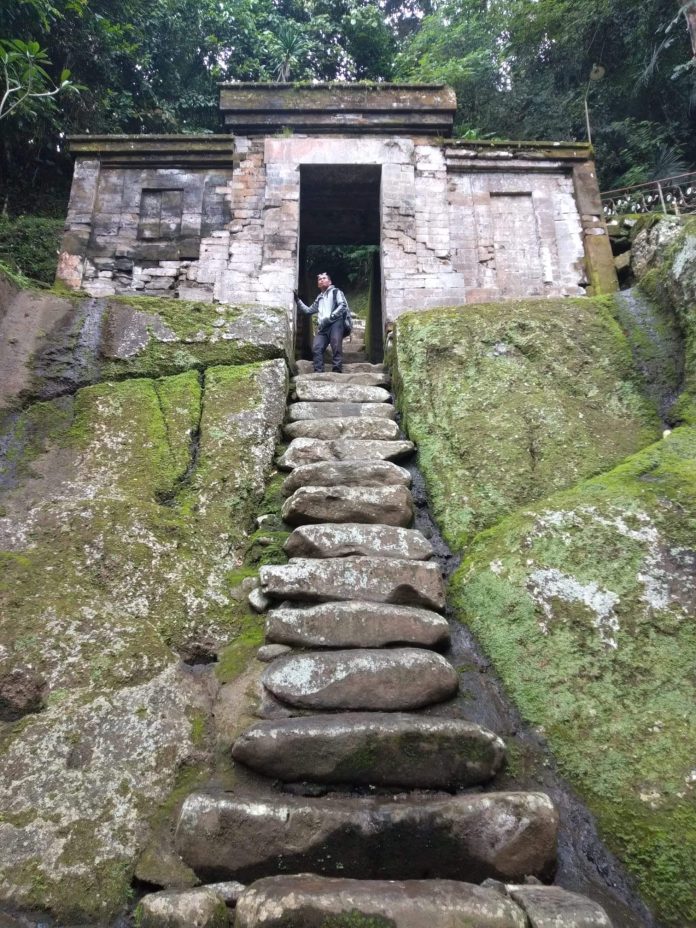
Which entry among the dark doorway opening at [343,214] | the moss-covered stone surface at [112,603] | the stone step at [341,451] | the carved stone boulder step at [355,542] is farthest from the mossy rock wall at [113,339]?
the dark doorway opening at [343,214]

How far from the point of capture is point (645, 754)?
217 cm

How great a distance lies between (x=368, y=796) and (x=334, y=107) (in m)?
9.46

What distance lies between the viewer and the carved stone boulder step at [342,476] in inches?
144

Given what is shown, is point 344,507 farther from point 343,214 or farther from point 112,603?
point 343,214

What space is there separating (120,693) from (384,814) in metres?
1.17

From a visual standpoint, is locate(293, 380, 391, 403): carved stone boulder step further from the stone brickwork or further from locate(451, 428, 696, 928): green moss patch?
the stone brickwork

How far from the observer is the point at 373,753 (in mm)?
2125

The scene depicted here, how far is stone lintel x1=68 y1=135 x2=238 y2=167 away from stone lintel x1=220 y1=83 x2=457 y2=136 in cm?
43

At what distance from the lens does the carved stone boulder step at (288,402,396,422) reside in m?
4.63

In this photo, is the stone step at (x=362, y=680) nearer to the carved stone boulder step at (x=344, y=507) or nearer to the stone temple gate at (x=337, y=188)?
the carved stone boulder step at (x=344, y=507)

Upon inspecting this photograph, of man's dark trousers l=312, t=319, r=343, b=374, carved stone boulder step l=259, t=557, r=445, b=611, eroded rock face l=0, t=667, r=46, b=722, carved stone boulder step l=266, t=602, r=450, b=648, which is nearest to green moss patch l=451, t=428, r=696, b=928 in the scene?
carved stone boulder step l=259, t=557, r=445, b=611

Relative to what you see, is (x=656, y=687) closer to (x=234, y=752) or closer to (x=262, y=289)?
(x=234, y=752)

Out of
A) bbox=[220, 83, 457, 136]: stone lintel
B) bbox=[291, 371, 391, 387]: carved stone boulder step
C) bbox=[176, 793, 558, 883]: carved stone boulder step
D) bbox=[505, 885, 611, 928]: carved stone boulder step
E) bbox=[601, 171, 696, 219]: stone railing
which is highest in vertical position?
bbox=[601, 171, 696, 219]: stone railing

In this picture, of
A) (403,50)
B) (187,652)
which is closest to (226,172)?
(187,652)
